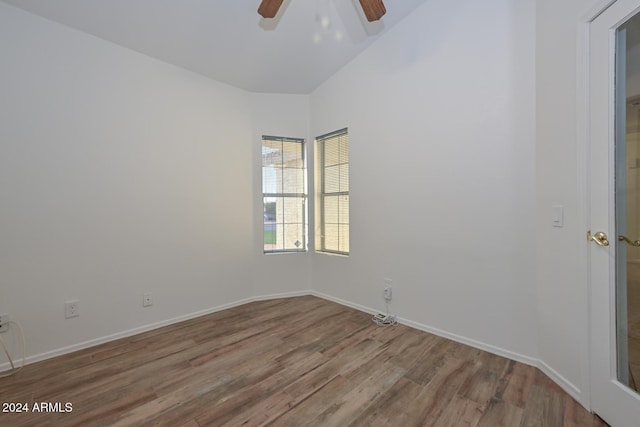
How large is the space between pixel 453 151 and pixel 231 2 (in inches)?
87.1

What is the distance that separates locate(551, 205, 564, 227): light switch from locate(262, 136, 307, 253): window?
2.56m

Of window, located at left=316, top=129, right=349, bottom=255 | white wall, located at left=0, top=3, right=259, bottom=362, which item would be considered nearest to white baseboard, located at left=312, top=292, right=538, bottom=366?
window, located at left=316, top=129, right=349, bottom=255

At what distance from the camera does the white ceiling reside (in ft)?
6.83

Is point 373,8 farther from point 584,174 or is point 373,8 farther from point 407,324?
point 407,324

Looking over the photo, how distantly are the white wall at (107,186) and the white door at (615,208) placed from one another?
10.2 ft

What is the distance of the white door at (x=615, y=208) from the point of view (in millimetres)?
1324

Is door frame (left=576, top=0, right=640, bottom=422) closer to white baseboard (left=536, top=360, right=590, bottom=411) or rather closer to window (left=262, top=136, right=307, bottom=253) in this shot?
white baseboard (left=536, top=360, right=590, bottom=411)

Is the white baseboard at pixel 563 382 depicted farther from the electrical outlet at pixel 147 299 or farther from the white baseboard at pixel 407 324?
the electrical outlet at pixel 147 299

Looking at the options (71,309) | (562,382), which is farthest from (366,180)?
(71,309)

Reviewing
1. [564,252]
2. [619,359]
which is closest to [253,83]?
[564,252]

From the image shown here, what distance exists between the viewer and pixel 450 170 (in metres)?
2.27

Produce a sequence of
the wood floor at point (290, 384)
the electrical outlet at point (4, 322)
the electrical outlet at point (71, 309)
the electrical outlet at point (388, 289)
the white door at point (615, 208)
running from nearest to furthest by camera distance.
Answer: the white door at point (615, 208) < the wood floor at point (290, 384) < the electrical outlet at point (4, 322) < the electrical outlet at point (71, 309) < the electrical outlet at point (388, 289)

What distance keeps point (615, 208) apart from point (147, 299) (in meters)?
3.58

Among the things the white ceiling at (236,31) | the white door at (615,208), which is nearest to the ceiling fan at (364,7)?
the white ceiling at (236,31)
